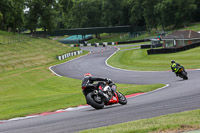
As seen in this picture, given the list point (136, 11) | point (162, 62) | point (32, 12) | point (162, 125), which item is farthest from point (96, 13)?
point (162, 125)

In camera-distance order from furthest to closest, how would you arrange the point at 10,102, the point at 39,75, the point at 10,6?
1. the point at 10,6
2. the point at 39,75
3. the point at 10,102

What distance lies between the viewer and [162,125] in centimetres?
840

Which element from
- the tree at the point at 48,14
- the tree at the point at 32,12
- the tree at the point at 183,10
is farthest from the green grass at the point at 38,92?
the tree at the point at 183,10

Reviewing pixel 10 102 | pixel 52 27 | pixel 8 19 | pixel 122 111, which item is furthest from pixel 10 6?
pixel 122 111

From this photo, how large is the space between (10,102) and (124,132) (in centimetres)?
1237

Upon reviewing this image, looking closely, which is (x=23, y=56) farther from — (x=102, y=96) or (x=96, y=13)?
(x=96, y=13)

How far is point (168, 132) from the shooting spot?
25.7 feet

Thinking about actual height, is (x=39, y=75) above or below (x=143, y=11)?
below

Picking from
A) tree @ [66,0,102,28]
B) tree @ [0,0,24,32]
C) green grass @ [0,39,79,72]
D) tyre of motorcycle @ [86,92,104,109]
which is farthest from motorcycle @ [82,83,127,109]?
tree @ [66,0,102,28]

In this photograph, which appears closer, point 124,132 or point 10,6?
point 124,132

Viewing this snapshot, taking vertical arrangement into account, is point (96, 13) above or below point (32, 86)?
above

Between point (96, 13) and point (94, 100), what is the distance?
5005 inches

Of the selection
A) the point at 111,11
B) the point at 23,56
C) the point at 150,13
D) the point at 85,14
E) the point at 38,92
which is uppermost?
the point at 111,11

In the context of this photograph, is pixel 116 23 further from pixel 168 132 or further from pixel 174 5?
pixel 168 132
